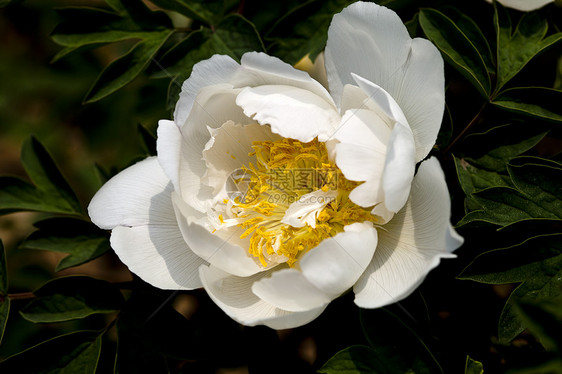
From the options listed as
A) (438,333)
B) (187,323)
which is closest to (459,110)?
(438,333)

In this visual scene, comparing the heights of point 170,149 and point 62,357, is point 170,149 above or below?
above

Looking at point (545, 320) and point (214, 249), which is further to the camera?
point (214, 249)

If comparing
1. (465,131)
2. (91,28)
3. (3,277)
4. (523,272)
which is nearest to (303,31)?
(465,131)

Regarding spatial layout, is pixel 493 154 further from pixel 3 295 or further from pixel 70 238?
pixel 3 295

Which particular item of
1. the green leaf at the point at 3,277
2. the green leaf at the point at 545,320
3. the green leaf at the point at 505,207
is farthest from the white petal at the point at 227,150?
the green leaf at the point at 545,320

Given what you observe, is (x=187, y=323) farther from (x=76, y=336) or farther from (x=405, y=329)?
(x=405, y=329)

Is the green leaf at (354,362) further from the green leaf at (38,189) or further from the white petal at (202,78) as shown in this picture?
the green leaf at (38,189)

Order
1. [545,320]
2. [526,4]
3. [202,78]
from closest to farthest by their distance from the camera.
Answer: [545,320] → [202,78] → [526,4]
